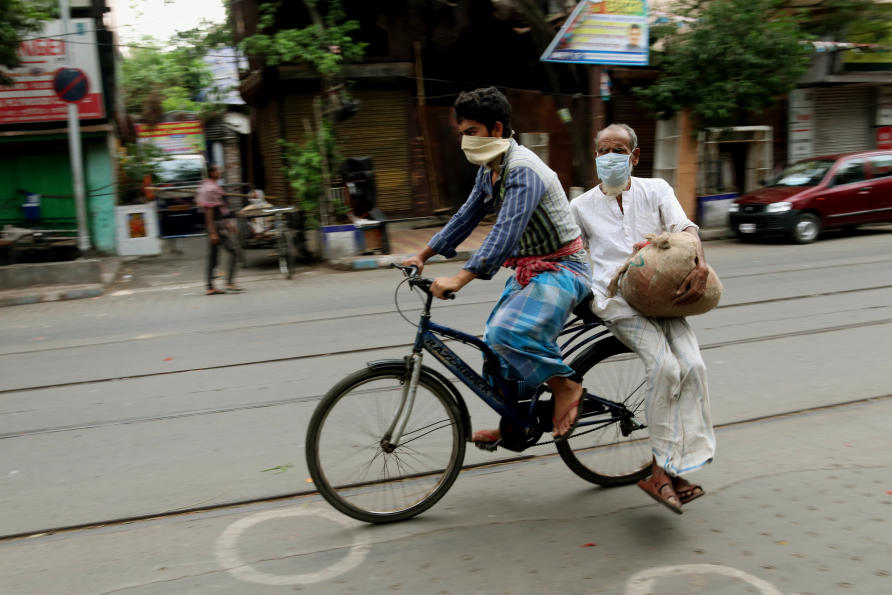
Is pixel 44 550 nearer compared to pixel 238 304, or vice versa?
pixel 44 550

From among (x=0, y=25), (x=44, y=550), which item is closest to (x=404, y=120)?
(x=0, y=25)

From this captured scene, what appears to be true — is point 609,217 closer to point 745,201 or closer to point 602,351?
point 602,351

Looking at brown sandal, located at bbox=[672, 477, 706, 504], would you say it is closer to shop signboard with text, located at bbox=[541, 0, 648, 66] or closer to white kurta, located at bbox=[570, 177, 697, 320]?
white kurta, located at bbox=[570, 177, 697, 320]

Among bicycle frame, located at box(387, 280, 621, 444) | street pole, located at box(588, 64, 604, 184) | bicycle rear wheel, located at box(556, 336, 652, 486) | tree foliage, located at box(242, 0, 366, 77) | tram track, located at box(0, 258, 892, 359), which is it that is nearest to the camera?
bicycle frame, located at box(387, 280, 621, 444)

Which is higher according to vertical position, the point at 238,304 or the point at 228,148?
the point at 228,148

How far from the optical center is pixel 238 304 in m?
10.2

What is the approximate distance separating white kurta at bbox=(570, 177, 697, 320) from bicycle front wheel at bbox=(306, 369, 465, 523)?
86cm

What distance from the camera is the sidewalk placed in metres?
12.4

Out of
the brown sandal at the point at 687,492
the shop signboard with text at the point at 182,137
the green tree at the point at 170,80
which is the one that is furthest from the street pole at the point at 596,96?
the shop signboard with text at the point at 182,137

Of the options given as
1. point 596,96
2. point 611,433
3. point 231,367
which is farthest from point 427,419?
point 596,96

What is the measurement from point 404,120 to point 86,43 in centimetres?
682

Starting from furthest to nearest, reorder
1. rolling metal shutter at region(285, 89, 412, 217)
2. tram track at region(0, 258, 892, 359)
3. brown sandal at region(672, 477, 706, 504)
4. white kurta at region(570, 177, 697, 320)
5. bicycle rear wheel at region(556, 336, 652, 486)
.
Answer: rolling metal shutter at region(285, 89, 412, 217) → tram track at region(0, 258, 892, 359) → bicycle rear wheel at region(556, 336, 652, 486) → white kurta at region(570, 177, 697, 320) → brown sandal at region(672, 477, 706, 504)

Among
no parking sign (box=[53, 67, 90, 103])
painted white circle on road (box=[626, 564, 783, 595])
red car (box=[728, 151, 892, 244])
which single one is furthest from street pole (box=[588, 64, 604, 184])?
painted white circle on road (box=[626, 564, 783, 595])

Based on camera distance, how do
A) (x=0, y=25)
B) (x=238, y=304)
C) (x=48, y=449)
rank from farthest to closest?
1. (x=0, y=25)
2. (x=238, y=304)
3. (x=48, y=449)
